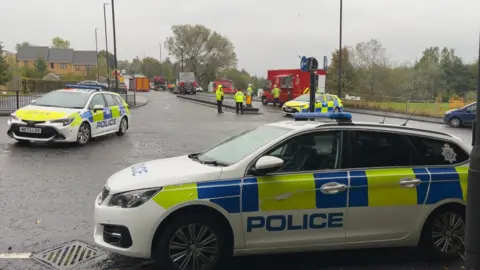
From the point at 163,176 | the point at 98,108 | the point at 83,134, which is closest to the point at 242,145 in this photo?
the point at 163,176

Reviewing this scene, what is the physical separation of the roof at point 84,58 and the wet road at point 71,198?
4261 inches

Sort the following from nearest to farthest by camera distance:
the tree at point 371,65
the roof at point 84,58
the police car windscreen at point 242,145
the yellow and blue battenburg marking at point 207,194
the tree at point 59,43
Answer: the yellow and blue battenburg marking at point 207,194 < the police car windscreen at point 242,145 < the tree at point 371,65 < the roof at point 84,58 < the tree at point 59,43

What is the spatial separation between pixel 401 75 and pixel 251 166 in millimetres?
45320

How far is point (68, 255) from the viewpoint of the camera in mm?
4520

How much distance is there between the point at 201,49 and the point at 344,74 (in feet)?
154

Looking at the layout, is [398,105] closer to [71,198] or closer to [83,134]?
[83,134]

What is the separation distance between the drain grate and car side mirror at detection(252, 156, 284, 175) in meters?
1.91

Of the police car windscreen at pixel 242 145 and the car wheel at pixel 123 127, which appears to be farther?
the car wheel at pixel 123 127

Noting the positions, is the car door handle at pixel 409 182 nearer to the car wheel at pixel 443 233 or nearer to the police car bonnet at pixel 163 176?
the car wheel at pixel 443 233

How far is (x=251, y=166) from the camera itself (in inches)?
161

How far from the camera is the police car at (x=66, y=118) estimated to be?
1091cm

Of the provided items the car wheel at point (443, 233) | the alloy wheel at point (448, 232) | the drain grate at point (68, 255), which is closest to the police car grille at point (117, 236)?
the drain grate at point (68, 255)

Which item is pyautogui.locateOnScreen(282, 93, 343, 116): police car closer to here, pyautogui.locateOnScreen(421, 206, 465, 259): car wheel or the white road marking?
pyautogui.locateOnScreen(421, 206, 465, 259): car wheel

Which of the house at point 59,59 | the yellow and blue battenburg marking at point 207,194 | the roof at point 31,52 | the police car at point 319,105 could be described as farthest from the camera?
the house at point 59,59
